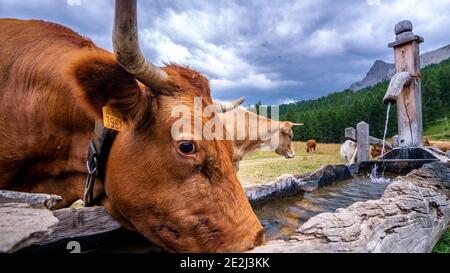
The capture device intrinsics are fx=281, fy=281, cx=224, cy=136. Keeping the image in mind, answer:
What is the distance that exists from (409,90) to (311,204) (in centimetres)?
291

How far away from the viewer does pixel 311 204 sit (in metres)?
3.57

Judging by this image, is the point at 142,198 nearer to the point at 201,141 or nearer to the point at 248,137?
the point at 201,141

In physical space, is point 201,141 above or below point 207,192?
above

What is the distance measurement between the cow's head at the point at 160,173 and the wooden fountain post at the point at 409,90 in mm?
4201

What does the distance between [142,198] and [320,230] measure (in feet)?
3.77

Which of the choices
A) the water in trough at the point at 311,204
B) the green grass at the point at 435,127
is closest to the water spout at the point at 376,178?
the water in trough at the point at 311,204

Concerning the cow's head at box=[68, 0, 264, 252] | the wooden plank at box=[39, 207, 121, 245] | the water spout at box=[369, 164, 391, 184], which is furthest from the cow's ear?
the water spout at box=[369, 164, 391, 184]

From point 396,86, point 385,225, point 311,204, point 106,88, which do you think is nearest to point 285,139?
point 396,86

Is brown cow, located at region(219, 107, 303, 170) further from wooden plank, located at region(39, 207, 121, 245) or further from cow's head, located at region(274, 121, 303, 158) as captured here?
wooden plank, located at region(39, 207, 121, 245)

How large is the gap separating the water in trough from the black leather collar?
4.96 ft

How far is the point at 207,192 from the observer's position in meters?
1.83

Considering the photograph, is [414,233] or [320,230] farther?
[414,233]

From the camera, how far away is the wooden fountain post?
15.5 feet

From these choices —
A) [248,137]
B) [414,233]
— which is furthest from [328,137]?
[414,233]
